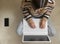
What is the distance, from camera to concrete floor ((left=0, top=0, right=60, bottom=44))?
6.01ft

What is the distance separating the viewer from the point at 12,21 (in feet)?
6.05

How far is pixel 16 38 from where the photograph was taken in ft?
6.02

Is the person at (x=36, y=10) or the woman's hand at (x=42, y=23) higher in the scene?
the person at (x=36, y=10)

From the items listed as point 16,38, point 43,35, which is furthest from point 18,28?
point 43,35

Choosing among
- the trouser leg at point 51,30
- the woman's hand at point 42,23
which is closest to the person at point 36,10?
the woman's hand at point 42,23

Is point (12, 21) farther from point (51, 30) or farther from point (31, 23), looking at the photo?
point (51, 30)

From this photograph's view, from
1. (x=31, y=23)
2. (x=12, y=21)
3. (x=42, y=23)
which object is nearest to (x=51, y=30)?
(x=42, y=23)

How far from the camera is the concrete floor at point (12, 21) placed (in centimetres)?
183

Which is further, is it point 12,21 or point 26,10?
point 12,21

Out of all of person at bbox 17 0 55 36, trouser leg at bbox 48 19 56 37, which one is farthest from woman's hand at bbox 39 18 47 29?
trouser leg at bbox 48 19 56 37

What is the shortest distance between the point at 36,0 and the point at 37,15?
171mm

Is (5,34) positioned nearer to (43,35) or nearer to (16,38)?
(16,38)

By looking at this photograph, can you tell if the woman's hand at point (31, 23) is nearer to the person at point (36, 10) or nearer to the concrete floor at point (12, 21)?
the person at point (36, 10)

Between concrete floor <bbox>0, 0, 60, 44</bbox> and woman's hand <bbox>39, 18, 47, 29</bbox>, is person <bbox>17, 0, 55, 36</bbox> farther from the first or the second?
concrete floor <bbox>0, 0, 60, 44</bbox>
